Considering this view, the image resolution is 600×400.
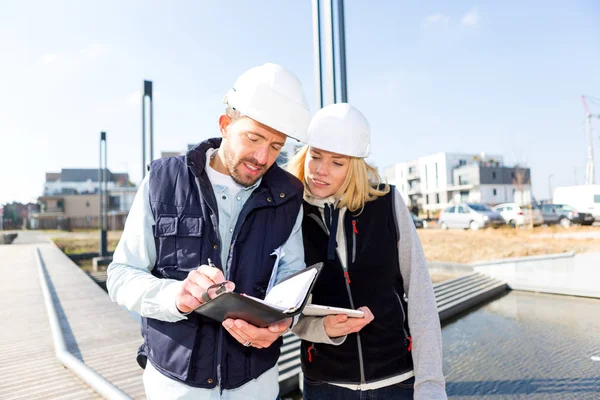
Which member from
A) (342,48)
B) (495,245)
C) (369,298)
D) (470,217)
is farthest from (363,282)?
(470,217)

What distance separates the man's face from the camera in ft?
5.11

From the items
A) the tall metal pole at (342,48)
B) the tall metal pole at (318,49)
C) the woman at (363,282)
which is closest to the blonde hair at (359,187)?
the woman at (363,282)

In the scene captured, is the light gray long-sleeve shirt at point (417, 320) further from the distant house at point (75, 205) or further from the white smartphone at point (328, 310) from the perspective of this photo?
the distant house at point (75, 205)

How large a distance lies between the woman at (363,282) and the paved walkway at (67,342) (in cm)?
288

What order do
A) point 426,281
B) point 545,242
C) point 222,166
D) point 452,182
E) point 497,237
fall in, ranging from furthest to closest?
point 452,182 → point 497,237 → point 545,242 → point 426,281 → point 222,166

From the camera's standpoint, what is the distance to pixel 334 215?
188 cm

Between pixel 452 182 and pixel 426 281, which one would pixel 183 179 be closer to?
pixel 426 281

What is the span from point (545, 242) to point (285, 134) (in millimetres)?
14105

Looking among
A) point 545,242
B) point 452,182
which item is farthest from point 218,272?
point 452,182

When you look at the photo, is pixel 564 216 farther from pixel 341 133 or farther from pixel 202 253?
pixel 202 253

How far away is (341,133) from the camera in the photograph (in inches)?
73.2

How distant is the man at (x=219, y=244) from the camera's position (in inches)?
51.8

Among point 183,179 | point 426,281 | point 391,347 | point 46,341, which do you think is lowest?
point 46,341

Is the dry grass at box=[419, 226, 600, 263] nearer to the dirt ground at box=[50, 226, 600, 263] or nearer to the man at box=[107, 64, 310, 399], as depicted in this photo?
the dirt ground at box=[50, 226, 600, 263]
